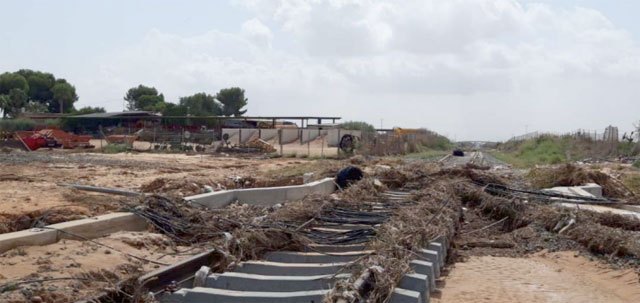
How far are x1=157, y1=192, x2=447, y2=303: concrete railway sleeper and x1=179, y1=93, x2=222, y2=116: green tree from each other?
101 m

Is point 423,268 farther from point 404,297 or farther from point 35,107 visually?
point 35,107

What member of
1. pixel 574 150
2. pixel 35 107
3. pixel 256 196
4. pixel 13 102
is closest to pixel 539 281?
pixel 256 196

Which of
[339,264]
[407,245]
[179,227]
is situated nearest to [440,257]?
[407,245]

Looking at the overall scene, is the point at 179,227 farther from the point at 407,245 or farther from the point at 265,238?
the point at 407,245

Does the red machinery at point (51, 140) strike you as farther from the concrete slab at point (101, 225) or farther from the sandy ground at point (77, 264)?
the sandy ground at point (77, 264)

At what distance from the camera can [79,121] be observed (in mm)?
80625

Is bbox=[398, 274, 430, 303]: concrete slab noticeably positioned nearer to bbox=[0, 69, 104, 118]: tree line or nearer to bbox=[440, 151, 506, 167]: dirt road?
bbox=[440, 151, 506, 167]: dirt road

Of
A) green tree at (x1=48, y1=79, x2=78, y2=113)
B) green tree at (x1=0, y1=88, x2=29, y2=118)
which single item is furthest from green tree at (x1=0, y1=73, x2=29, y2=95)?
green tree at (x1=48, y1=79, x2=78, y2=113)

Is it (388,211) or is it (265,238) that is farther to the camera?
(388,211)

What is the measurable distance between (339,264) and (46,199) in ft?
26.3

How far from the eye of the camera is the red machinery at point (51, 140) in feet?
175

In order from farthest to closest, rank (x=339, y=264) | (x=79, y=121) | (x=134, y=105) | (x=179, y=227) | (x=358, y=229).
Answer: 1. (x=134, y=105)
2. (x=79, y=121)
3. (x=358, y=229)
4. (x=179, y=227)
5. (x=339, y=264)

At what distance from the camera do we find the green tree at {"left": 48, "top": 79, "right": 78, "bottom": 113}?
104 meters

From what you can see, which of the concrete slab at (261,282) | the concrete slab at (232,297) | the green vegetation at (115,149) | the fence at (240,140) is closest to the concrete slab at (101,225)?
the concrete slab at (261,282)
